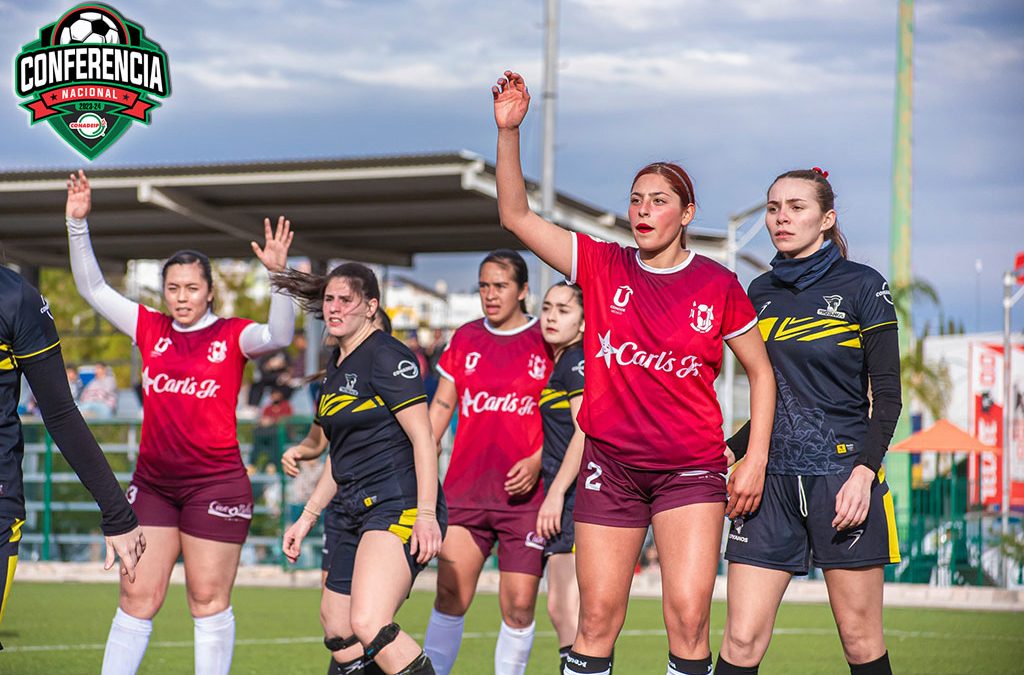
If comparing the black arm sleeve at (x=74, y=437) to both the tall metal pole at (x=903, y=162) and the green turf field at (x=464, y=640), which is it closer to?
the green turf field at (x=464, y=640)

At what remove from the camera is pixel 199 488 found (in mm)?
6918

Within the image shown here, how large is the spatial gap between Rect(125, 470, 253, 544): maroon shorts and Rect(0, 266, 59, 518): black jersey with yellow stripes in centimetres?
253

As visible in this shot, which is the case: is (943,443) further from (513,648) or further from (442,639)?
(442,639)

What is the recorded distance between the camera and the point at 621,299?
519cm

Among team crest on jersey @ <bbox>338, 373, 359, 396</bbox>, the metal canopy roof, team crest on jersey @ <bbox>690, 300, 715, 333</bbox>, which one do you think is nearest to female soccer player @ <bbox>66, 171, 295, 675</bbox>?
team crest on jersey @ <bbox>338, 373, 359, 396</bbox>

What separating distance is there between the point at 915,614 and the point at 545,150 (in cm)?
807

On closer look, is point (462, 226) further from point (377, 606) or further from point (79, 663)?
point (377, 606)

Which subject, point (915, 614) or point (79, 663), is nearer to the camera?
point (79, 663)

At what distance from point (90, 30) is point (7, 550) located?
11623mm

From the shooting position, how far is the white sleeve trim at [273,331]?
6992mm

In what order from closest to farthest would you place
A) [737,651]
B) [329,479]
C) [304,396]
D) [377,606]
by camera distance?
[737,651] → [377,606] → [329,479] → [304,396]

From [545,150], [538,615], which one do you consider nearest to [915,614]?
[538,615]

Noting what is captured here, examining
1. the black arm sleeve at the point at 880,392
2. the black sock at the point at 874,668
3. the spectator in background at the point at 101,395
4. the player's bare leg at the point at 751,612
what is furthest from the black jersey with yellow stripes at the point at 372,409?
the spectator in background at the point at 101,395

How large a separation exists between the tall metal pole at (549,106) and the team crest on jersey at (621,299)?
13290mm
